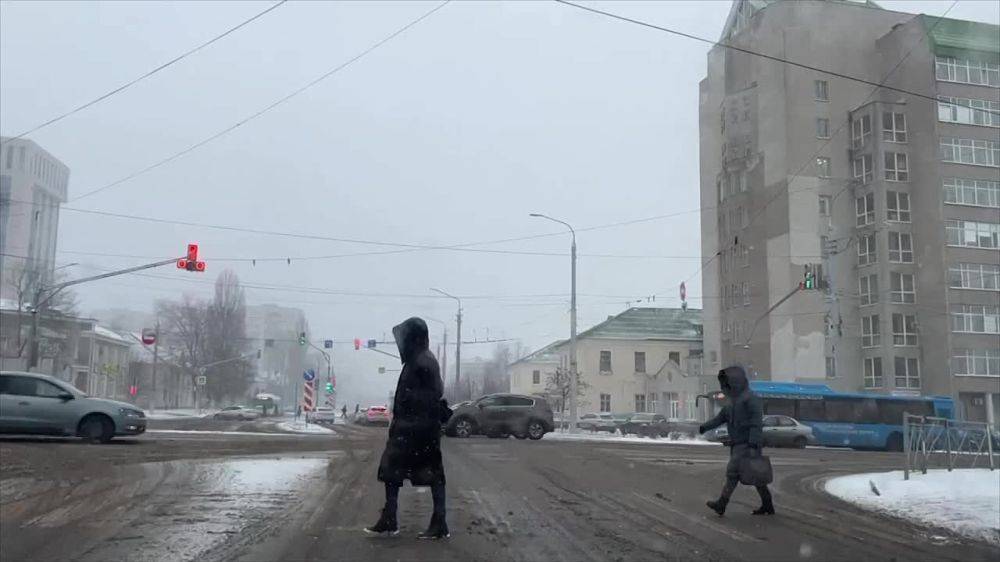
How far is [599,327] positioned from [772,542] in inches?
2695

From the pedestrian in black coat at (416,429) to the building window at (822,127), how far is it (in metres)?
51.9

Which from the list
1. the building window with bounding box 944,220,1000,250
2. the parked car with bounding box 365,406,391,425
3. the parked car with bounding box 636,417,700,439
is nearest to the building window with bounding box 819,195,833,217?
the building window with bounding box 944,220,1000,250

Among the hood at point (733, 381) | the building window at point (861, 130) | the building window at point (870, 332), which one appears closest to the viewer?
the hood at point (733, 381)

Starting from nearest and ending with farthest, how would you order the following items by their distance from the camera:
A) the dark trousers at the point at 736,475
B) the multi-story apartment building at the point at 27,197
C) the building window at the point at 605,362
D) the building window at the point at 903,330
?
the dark trousers at the point at 736,475 → the building window at the point at 903,330 → the building window at the point at 605,362 → the multi-story apartment building at the point at 27,197

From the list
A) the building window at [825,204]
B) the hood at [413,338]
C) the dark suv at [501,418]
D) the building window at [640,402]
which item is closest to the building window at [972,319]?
the building window at [825,204]

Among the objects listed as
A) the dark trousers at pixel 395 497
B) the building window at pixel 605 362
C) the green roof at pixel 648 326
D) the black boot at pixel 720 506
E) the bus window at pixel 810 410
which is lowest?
the black boot at pixel 720 506

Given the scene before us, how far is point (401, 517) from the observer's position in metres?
8.66

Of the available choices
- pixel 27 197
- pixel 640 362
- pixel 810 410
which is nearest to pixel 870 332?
pixel 810 410

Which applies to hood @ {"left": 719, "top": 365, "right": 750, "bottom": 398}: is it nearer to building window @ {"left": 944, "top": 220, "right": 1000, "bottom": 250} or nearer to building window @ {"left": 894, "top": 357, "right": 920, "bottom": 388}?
building window @ {"left": 894, "top": 357, "right": 920, "bottom": 388}

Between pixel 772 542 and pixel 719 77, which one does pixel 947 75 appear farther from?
pixel 772 542

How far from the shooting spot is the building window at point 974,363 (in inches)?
2042

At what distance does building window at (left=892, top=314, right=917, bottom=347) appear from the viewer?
53406 millimetres

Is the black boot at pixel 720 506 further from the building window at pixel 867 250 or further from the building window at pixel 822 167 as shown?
the building window at pixel 867 250

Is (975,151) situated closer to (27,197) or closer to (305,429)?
(305,429)
